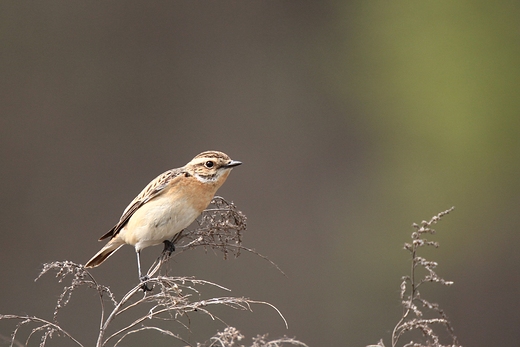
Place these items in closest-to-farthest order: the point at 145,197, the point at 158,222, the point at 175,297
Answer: the point at 175,297 < the point at 158,222 < the point at 145,197

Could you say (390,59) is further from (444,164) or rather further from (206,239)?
(206,239)

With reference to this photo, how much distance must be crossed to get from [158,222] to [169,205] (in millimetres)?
99

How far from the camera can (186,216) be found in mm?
3146

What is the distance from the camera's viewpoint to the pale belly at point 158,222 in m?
3.13

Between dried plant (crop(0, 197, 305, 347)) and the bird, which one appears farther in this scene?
the bird

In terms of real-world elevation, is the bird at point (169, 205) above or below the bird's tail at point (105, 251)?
above

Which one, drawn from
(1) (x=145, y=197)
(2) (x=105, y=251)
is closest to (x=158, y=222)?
(1) (x=145, y=197)

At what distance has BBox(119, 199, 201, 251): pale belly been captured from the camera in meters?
3.13

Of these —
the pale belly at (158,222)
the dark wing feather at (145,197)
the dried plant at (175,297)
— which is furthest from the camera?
the dark wing feather at (145,197)

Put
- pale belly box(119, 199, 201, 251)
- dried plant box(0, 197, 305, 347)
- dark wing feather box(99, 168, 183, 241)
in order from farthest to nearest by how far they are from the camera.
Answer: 1. dark wing feather box(99, 168, 183, 241)
2. pale belly box(119, 199, 201, 251)
3. dried plant box(0, 197, 305, 347)

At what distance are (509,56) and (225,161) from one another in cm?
802

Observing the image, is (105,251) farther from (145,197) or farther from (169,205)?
(169,205)

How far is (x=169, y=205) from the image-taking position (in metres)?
3.18

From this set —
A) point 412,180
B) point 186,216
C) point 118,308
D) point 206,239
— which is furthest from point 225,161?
point 412,180
